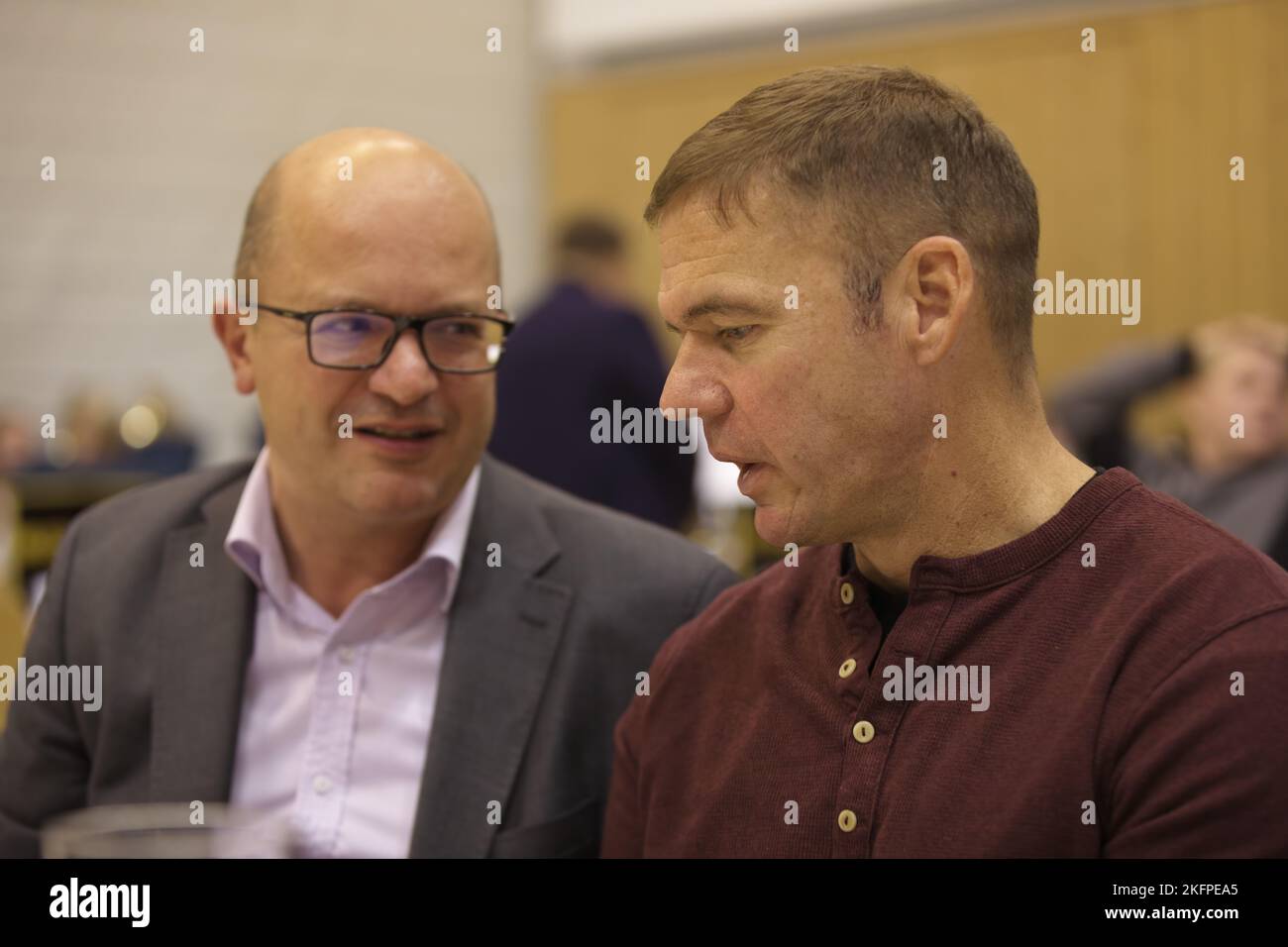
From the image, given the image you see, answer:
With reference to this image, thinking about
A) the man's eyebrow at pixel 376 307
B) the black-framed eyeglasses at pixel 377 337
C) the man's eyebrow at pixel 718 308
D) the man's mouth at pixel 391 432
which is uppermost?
the man's eyebrow at pixel 376 307

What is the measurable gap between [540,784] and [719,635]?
313 millimetres

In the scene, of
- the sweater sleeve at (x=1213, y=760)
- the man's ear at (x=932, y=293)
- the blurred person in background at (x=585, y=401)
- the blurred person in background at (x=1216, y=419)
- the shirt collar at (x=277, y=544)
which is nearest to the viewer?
the sweater sleeve at (x=1213, y=760)

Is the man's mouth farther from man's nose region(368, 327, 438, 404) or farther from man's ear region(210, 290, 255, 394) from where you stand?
→ man's ear region(210, 290, 255, 394)

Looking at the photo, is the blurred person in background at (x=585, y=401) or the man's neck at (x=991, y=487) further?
the blurred person in background at (x=585, y=401)

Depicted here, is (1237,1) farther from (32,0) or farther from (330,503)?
(32,0)

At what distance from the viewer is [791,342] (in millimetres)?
1180

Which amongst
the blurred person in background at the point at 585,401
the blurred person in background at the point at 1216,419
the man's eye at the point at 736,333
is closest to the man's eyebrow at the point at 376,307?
the man's eye at the point at 736,333

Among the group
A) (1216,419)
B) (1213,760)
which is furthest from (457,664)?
(1216,419)

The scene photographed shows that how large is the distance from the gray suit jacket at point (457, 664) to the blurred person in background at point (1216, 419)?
50.3 inches

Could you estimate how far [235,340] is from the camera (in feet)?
5.80

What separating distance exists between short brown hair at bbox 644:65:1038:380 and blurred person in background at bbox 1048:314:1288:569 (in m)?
1.39

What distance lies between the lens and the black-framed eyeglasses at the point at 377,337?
5.23 ft

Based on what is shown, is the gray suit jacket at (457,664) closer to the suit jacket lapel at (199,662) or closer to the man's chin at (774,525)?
the suit jacket lapel at (199,662)

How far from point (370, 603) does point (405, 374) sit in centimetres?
29
